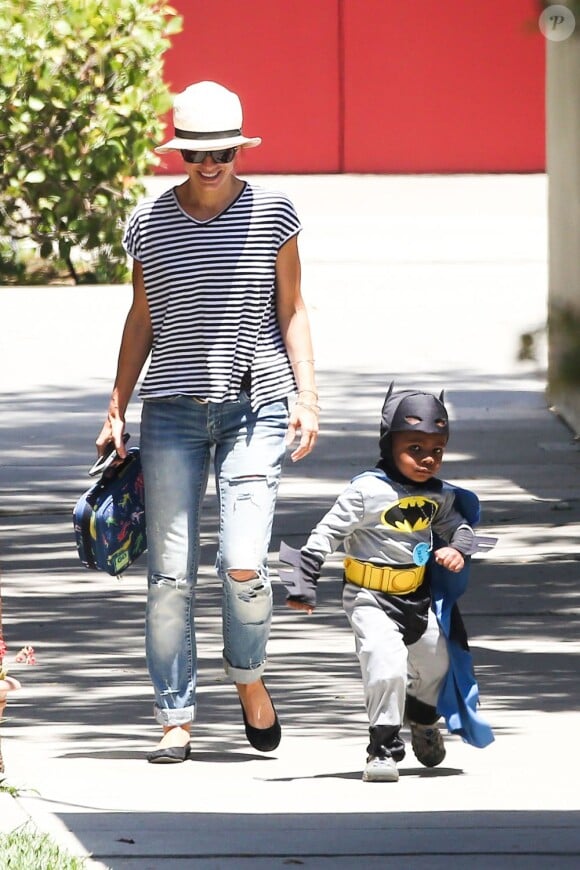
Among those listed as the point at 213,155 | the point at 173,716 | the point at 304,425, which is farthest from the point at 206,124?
the point at 173,716

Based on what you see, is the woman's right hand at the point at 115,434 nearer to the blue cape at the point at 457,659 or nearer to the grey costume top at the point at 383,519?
the grey costume top at the point at 383,519

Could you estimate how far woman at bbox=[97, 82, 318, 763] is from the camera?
223 inches

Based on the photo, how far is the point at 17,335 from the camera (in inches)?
609

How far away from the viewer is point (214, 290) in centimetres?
567

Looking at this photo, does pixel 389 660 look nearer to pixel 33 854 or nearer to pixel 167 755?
pixel 167 755

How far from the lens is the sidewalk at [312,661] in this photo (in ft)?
16.1

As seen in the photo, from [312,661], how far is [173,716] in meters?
1.30

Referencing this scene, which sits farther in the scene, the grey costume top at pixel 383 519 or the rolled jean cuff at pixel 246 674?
the rolled jean cuff at pixel 246 674

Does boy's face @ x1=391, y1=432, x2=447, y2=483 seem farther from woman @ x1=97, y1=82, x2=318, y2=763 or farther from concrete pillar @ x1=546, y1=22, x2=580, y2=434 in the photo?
concrete pillar @ x1=546, y1=22, x2=580, y2=434

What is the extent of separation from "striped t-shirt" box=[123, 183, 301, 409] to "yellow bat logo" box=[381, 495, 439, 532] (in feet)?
1.49

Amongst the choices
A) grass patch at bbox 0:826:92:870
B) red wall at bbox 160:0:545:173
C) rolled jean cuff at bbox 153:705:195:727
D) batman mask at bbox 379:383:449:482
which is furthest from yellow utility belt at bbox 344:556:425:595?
red wall at bbox 160:0:545:173

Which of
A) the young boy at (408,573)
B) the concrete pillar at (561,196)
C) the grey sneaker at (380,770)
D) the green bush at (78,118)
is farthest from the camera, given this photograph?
the green bush at (78,118)

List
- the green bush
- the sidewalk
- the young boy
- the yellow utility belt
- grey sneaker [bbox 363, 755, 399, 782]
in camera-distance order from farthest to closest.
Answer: the green bush < the yellow utility belt < the young boy < grey sneaker [bbox 363, 755, 399, 782] < the sidewalk

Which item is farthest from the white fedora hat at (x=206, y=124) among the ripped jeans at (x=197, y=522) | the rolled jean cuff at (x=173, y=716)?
the rolled jean cuff at (x=173, y=716)
